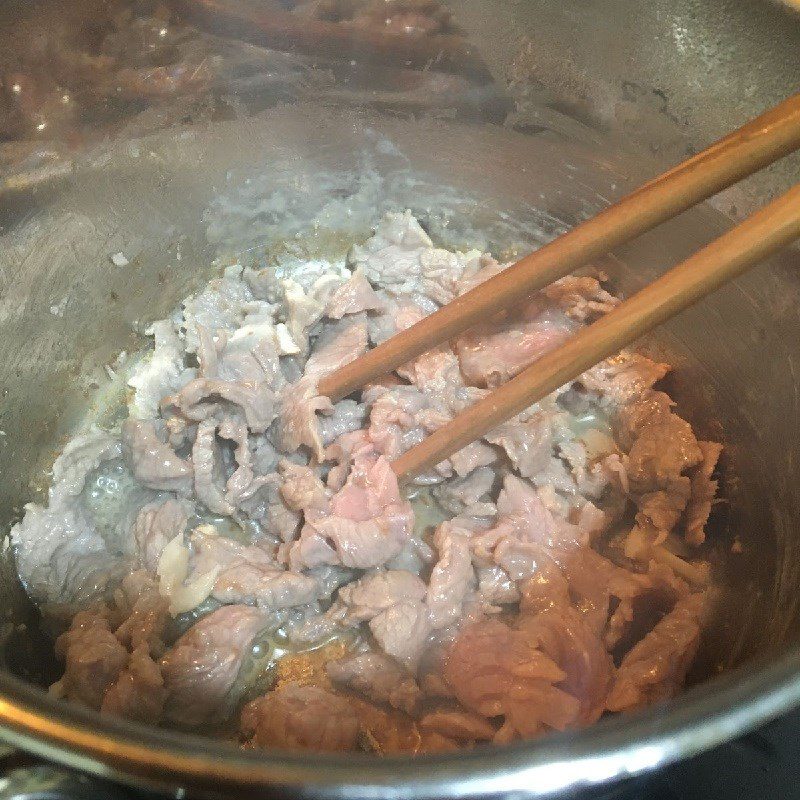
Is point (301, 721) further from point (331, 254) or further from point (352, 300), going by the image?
point (331, 254)

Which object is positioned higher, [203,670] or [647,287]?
[647,287]

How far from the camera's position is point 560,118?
10.2 feet

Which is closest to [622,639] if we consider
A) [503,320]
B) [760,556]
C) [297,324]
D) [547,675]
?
[547,675]

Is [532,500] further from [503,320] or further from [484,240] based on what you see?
[484,240]

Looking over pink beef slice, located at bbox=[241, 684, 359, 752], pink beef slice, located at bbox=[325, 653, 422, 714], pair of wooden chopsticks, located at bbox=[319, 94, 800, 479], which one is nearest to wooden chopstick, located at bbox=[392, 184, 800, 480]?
pair of wooden chopsticks, located at bbox=[319, 94, 800, 479]

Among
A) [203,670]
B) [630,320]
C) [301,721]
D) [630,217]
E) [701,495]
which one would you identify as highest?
[630,217]

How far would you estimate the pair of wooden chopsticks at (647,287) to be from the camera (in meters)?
1.97

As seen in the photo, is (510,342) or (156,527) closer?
(156,527)

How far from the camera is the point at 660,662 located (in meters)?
2.12

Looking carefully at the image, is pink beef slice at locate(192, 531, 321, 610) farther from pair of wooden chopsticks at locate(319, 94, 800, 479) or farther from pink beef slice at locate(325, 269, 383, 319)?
pink beef slice at locate(325, 269, 383, 319)

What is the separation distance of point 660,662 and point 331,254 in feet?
8.05

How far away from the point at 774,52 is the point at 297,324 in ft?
6.86

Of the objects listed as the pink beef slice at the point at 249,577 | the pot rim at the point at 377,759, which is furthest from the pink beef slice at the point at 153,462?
the pot rim at the point at 377,759

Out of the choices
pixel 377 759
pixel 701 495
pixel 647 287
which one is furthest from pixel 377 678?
pixel 647 287
